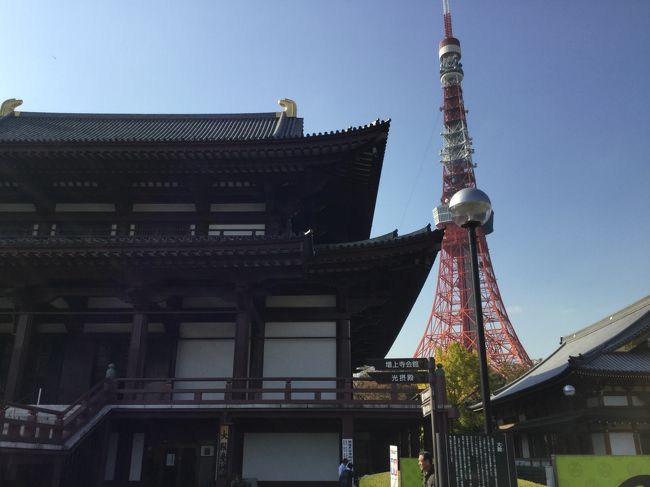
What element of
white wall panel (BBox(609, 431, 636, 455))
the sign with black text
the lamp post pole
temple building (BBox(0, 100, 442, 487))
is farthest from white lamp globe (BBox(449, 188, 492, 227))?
white wall panel (BBox(609, 431, 636, 455))

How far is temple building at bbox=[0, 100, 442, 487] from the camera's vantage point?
1545 centimetres

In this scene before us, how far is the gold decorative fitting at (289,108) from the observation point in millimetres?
24941

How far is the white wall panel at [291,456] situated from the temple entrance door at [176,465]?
153cm

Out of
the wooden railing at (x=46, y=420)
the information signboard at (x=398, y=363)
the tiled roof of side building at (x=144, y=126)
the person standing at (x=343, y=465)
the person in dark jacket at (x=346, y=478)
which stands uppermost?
the tiled roof of side building at (x=144, y=126)

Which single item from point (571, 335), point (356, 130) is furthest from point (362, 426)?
point (571, 335)

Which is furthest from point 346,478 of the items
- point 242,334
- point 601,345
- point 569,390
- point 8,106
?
point 8,106

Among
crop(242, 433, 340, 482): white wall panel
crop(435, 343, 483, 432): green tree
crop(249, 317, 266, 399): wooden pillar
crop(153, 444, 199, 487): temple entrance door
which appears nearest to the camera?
crop(153, 444, 199, 487): temple entrance door

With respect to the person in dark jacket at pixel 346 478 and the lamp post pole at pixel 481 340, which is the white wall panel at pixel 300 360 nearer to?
the person in dark jacket at pixel 346 478

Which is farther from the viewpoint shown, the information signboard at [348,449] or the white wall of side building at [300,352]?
the white wall of side building at [300,352]

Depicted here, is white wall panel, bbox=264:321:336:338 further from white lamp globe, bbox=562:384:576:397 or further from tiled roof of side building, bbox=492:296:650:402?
white lamp globe, bbox=562:384:576:397

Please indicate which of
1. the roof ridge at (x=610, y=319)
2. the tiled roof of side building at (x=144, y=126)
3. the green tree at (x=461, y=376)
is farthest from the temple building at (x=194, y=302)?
the green tree at (x=461, y=376)

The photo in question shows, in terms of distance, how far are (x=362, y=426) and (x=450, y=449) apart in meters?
11.3

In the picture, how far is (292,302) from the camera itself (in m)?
18.5

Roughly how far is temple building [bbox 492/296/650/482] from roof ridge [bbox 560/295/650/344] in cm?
18
